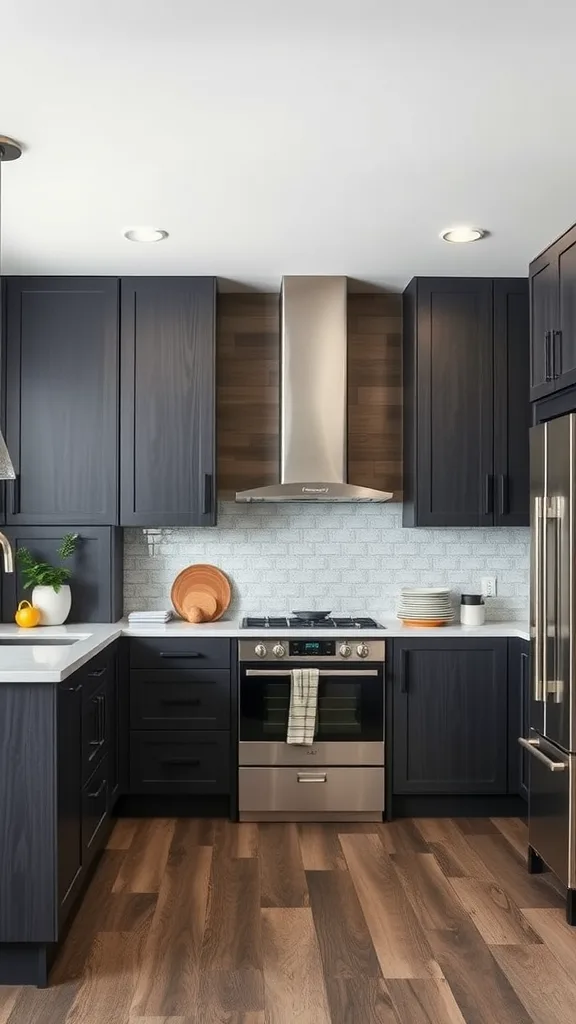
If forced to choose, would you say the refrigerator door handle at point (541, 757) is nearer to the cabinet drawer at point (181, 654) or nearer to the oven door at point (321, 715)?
the oven door at point (321, 715)

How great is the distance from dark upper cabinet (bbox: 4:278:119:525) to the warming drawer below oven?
1.46 metres

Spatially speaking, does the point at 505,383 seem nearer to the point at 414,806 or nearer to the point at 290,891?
the point at 414,806

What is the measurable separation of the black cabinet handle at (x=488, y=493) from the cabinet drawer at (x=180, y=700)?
4.94 ft

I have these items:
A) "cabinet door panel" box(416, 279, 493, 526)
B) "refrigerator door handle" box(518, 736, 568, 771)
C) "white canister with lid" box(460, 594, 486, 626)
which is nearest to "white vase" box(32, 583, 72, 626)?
"cabinet door panel" box(416, 279, 493, 526)

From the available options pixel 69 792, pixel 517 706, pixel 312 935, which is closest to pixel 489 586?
pixel 517 706

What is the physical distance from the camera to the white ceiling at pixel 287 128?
2252 mm

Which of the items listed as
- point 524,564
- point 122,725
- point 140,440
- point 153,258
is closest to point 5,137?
point 153,258

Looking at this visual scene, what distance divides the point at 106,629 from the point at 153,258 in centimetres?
173

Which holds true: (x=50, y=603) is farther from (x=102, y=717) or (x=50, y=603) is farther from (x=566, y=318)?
(x=566, y=318)

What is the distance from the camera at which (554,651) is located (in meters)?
3.32

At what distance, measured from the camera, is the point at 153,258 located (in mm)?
4273

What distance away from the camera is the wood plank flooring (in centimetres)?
268

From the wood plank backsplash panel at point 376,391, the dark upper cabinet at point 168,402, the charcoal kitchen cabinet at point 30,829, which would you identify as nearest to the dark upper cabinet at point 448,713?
the wood plank backsplash panel at point 376,391

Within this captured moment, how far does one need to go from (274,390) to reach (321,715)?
5.61ft
